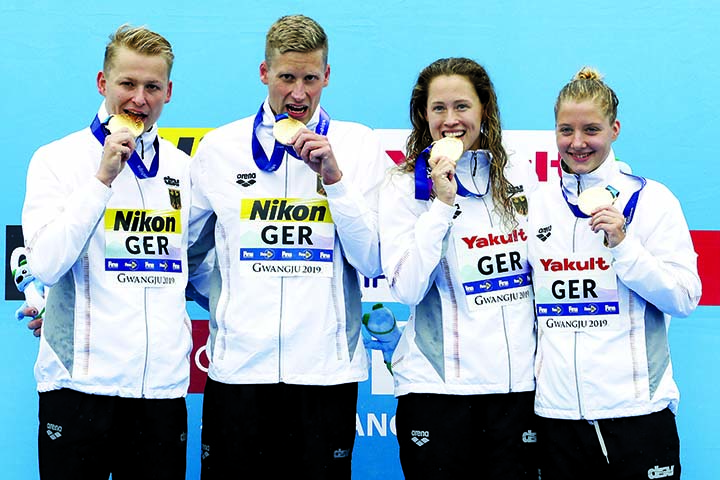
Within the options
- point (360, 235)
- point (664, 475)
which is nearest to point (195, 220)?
point (360, 235)

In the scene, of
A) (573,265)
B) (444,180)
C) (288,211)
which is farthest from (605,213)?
(288,211)

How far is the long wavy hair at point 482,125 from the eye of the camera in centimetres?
300

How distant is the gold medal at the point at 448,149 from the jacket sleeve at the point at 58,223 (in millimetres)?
1023

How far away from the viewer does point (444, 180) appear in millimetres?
2807

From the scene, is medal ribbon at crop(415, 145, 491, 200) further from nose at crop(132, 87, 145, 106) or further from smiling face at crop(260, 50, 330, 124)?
nose at crop(132, 87, 145, 106)

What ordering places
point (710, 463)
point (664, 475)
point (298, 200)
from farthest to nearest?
point (710, 463), point (298, 200), point (664, 475)

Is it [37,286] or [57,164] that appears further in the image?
[37,286]

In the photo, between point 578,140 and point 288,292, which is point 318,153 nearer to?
point 288,292

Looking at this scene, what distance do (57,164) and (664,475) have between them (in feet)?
7.05

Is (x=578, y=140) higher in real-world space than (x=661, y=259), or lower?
higher

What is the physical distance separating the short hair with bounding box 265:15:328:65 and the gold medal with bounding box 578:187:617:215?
97 centimetres

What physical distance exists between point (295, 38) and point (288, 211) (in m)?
0.57

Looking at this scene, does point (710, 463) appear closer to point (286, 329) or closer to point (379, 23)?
point (286, 329)

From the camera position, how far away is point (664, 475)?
9.14 ft
